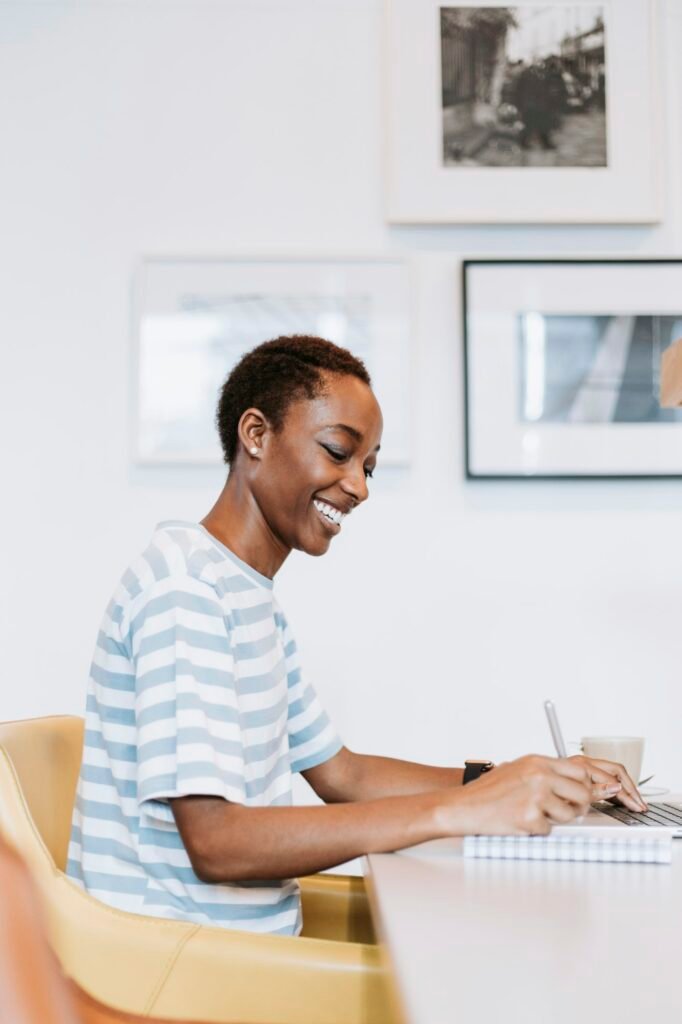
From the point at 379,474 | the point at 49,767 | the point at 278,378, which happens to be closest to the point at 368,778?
the point at 49,767

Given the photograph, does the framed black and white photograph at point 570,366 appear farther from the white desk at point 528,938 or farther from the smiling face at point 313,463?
the white desk at point 528,938

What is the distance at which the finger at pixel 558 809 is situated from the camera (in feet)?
3.40

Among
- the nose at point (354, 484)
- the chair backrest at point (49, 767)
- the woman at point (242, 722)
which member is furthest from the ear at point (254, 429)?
the chair backrest at point (49, 767)

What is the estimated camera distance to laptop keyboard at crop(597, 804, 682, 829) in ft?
3.79

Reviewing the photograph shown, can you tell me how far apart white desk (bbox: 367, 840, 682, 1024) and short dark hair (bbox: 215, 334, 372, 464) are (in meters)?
0.53

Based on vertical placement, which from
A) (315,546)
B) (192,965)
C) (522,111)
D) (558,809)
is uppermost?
(522,111)

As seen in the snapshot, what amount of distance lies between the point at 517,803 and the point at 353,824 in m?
0.15

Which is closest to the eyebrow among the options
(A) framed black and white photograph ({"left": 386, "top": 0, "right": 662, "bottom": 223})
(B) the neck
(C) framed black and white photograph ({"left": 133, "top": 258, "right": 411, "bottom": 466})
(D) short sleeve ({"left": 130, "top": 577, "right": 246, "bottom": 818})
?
(B) the neck

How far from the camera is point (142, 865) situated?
1131mm

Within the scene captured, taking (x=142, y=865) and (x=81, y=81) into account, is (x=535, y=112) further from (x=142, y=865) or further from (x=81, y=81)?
(x=142, y=865)

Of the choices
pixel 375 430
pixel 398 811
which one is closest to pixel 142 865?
pixel 398 811

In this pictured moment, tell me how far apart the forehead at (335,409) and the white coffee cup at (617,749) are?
472mm

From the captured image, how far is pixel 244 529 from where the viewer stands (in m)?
1.31

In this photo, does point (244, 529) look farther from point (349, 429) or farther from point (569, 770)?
point (569, 770)
